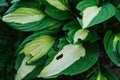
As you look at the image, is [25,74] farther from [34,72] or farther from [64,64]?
[64,64]

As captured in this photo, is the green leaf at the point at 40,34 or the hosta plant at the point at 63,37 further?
the green leaf at the point at 40,34

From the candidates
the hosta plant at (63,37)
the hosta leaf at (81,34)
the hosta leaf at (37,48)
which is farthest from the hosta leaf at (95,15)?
the hosta leaf at (37,48)

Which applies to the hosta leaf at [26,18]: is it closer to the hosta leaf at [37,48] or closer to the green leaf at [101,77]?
the hosta leaf at [37,48]

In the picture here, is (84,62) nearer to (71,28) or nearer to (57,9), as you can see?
(71,28)

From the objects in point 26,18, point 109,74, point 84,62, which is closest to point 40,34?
point 26,18

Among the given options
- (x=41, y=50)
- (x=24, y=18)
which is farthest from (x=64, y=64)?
(x=24, y=18)
